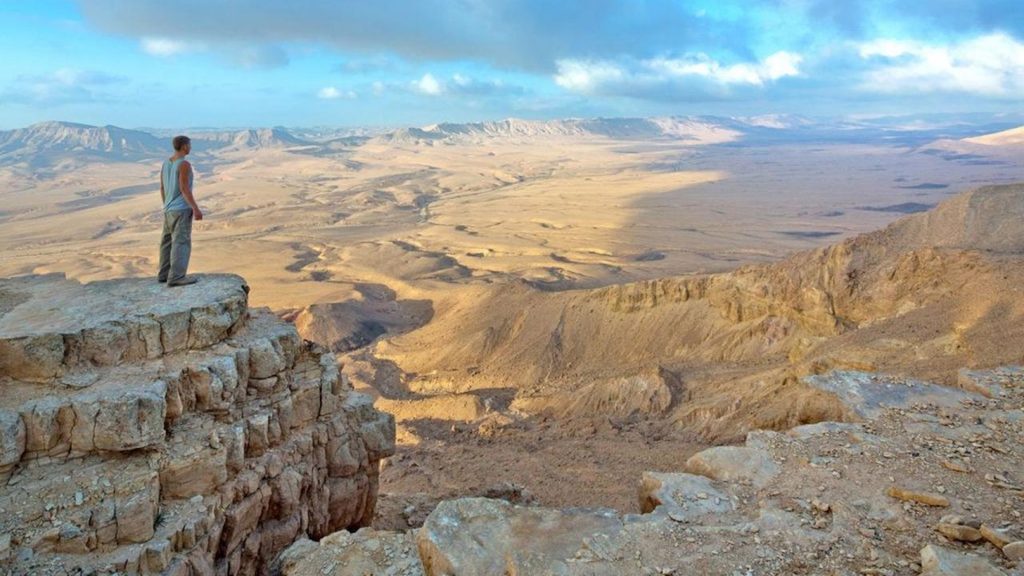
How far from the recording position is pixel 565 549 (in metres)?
6.36

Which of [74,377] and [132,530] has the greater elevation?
[74,377]

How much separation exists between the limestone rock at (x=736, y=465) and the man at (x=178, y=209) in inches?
296

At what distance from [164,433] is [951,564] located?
7935 millimetres

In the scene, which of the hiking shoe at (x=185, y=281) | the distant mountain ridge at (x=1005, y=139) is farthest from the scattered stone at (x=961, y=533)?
the distant mountain ridge at (x=1005, y=139)

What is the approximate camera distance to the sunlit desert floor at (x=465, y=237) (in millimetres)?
17375

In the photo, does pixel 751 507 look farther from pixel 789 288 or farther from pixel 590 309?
pixel 590 309

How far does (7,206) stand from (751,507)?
325 feet

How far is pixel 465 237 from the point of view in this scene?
187 feet

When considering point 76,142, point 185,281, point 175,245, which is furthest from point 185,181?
point 76,142

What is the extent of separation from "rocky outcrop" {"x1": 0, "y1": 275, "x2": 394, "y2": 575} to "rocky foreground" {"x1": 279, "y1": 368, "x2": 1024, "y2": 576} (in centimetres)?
120

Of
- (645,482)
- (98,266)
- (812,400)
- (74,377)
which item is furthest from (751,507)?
(98,266)

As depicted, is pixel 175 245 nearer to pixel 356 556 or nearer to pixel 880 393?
pixel 356 556

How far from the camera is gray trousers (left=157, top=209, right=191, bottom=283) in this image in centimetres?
921

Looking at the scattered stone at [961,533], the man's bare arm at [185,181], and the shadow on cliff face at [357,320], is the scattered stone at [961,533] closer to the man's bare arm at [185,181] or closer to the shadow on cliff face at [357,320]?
the man's bare arm at [185,181]
